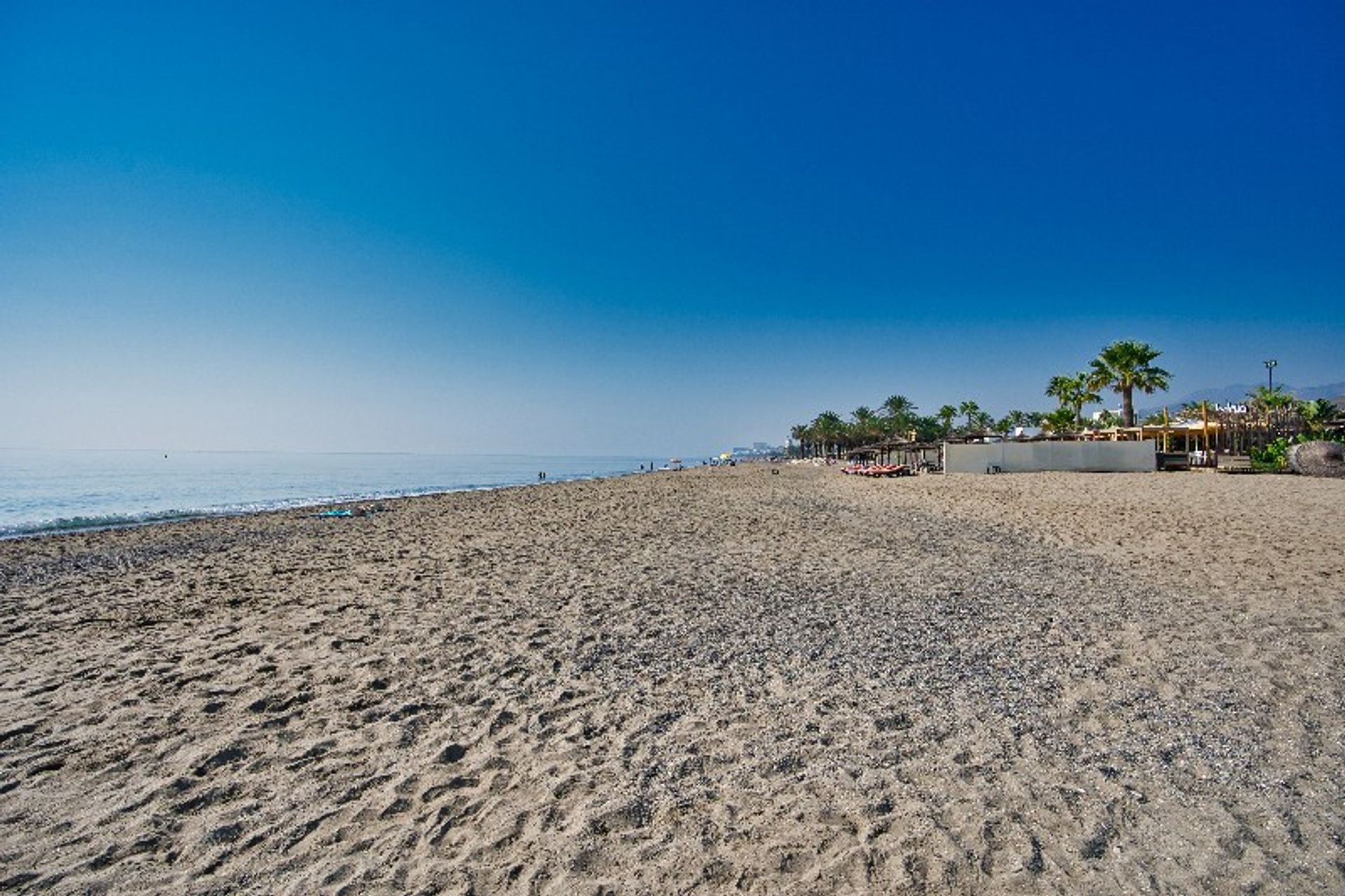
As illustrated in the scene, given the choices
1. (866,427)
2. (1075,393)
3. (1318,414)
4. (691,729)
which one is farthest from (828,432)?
(691,729)

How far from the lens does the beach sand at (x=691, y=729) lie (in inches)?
121

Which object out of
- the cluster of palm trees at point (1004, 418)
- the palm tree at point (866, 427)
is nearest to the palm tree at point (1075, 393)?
the cluster of palm trees at point (1004, 418)

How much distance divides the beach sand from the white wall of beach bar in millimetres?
21781

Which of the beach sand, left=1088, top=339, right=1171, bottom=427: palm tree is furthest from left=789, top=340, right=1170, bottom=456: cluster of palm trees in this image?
the beach sand

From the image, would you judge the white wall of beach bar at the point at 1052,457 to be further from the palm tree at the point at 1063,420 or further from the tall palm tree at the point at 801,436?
the tall palm tree at the point at 801,436

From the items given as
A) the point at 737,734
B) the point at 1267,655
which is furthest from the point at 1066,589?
the point at 737,734

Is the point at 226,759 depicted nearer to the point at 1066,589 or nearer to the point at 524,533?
the point at 1066,589

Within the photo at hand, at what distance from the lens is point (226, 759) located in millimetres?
4105

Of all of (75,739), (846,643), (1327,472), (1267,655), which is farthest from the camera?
(1327,472)

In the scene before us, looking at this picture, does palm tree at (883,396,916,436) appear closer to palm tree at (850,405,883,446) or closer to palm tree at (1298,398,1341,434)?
palm tree at (850,405,883,446)

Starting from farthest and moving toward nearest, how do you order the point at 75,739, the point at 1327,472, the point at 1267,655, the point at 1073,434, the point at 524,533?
the point at 1073,434, the point at 1327,472, the point at 524,533, the point at 1267,655, the point at 75,739

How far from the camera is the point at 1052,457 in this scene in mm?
30578

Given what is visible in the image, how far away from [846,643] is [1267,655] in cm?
367

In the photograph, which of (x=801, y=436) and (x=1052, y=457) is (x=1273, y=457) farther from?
(x=801, y=436)
